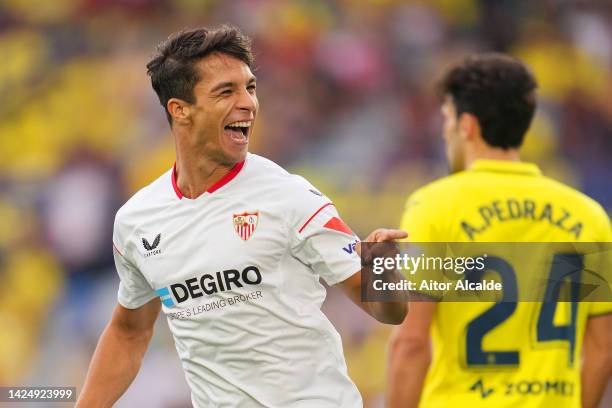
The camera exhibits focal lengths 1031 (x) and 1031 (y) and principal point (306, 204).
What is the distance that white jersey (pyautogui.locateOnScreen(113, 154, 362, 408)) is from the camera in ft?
10.8

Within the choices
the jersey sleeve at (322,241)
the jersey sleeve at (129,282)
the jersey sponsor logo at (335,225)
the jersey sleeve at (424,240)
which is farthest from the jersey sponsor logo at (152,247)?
the jersey sleeve at (424,240)

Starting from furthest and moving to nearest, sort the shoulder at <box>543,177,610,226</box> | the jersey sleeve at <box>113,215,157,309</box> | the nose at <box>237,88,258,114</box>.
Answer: the shoulder at <box>543,177,610,226</box>, the jersey sleeve at <box>113,215,157,309</box>, the nose at <box>237,88,258,114</box>

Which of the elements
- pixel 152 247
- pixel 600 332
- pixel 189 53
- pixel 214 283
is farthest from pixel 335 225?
pixel 600 332

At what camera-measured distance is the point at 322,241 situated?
326 cm

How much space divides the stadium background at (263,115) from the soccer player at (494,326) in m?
4.67

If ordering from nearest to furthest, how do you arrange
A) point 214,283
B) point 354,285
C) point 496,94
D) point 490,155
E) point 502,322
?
point 354,285 → point 214,283 → point 502,322 → point 490,155 → point 496,94

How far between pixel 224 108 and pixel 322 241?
61 centimetres

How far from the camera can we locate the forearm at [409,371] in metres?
3.99

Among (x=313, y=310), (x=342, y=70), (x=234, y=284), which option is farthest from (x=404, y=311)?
(x=342, y=70)

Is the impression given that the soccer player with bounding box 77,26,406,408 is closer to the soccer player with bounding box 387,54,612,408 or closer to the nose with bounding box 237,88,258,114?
the nose with bounding box 237,88,258,114

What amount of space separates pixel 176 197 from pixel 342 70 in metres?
6.50

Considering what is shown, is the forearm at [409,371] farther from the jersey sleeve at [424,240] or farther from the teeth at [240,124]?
the teeth at [240,124]

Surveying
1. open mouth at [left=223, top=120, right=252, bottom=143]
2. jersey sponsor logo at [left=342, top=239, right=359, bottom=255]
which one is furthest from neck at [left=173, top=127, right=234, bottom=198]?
jersey sponsor logo at [left=342, top=239, right=359, bottom=255]

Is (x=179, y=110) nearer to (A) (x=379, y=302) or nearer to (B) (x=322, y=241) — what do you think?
(B) (x=322, y=241)
